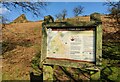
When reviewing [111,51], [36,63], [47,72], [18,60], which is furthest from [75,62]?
[111,51]

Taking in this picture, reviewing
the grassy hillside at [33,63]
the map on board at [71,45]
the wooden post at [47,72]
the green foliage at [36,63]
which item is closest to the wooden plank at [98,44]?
the map on board at [71,45]

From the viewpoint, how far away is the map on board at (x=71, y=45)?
4.98m

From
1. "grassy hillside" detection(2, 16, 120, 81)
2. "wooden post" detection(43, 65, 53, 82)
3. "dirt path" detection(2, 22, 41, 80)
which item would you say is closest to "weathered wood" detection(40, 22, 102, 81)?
"wooden post" detection(43, 65, 53, 82)

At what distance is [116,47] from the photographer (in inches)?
416

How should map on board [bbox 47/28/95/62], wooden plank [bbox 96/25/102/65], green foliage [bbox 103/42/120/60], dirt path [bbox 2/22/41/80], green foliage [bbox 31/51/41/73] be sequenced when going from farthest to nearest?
green foliage [bbox 103/42/120/60], green foliage [bbox 31/51/41/73], dirt path [bbox 2/22/41/80], map on board [bbox 47/28/95/62], wooden plank [bbox 96/25/102/65]

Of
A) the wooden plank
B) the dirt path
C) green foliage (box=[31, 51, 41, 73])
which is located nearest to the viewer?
the wooden plank

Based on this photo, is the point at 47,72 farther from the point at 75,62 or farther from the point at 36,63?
the point at 36,63

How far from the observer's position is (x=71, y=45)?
5.25 metres

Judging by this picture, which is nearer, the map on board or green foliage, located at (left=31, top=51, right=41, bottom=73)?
the map on board

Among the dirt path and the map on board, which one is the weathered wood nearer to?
the map on board

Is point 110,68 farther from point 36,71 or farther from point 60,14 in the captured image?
point 60,14

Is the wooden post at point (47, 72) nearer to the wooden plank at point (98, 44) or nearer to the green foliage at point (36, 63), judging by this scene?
the wooden plank at point (98, 44)

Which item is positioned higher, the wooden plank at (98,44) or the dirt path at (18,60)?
the wooden plank at (98,44)

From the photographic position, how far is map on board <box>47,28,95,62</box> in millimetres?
4980
